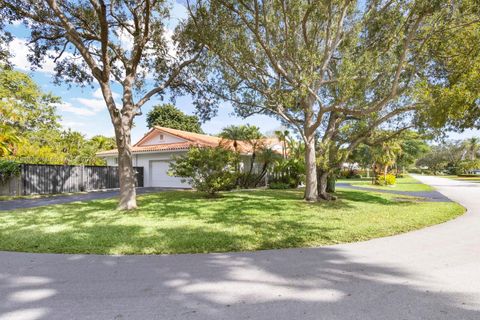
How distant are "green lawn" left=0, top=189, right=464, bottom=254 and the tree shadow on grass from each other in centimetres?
64

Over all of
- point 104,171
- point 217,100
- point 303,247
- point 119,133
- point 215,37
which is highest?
point 215,37

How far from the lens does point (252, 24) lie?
399 inches

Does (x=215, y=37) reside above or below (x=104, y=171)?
above

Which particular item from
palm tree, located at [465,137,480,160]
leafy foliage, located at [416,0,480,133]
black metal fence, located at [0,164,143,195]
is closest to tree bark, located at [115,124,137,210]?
black metal fence, located at [0,164,143,195]

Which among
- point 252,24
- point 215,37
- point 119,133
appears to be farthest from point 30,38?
point 252,24

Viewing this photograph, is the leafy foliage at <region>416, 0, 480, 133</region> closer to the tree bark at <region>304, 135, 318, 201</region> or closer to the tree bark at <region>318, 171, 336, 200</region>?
the tree bark at <region>304, 135, 318, 201</region>

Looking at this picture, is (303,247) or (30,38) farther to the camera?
(30,38)

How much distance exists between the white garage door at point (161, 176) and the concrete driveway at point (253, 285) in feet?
50.7

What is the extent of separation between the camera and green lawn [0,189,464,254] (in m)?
5.52

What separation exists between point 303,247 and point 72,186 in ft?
54.5

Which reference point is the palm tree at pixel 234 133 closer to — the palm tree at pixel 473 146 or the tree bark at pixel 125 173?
the tree bark at pixel 125 173

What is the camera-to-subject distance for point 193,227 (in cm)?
704

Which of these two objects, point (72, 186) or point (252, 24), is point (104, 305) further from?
point (72, 186)

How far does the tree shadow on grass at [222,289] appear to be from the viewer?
9.77 feet
